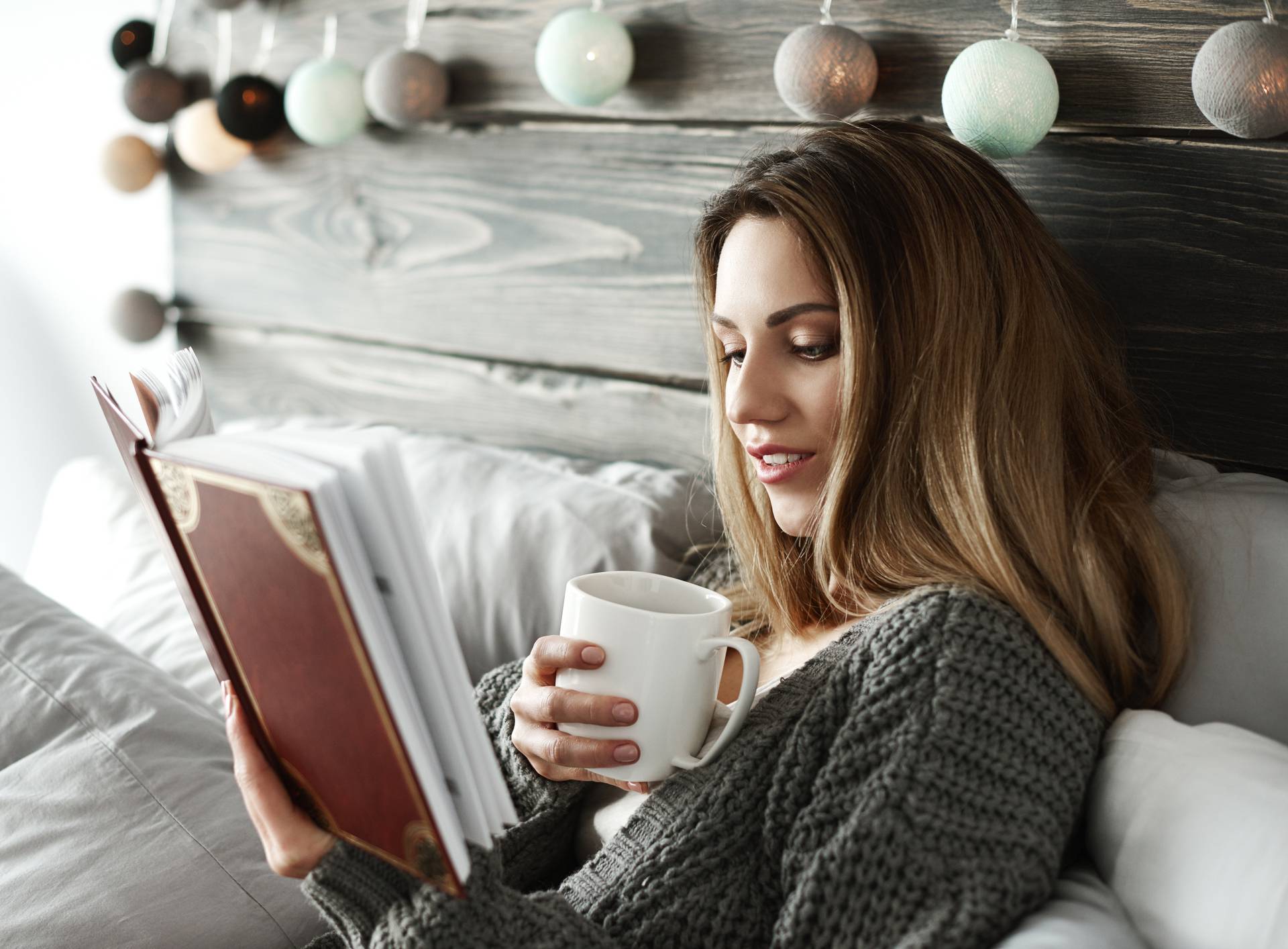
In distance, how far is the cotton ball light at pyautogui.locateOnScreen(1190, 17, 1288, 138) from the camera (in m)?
0.81

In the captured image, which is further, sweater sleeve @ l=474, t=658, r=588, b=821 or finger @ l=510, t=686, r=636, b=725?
sweater sleeve @ l=474, t=658, r=588, b=821

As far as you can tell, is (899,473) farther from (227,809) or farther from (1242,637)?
(227,809)

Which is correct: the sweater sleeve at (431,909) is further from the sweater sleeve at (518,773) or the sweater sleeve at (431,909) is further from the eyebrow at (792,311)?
the eyebrow at (792,311)

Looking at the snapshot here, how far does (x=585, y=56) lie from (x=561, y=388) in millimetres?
405

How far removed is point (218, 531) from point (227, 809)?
0.44 m

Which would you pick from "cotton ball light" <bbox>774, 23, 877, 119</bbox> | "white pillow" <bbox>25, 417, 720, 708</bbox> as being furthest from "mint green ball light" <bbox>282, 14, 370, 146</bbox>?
"cotton ball light" <bbox>774, 23, 877, 119</bbox>

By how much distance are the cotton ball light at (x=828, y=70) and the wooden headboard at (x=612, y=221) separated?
61mm

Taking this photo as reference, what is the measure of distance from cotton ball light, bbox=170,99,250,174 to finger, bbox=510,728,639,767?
3.77 feet

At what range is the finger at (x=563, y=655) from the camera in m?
0.75

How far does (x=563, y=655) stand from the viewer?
29.8 inches

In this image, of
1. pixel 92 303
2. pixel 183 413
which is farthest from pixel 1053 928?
pixel 92 303

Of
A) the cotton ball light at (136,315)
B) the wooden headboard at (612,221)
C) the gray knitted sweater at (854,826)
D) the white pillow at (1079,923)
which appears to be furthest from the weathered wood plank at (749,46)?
the white pillow at (1079,923)

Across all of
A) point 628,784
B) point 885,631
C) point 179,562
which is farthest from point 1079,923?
point 179,562

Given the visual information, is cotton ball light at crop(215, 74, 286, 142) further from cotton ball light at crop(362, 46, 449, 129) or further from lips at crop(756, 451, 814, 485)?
lips at crop(756, 451, 814, 485)
